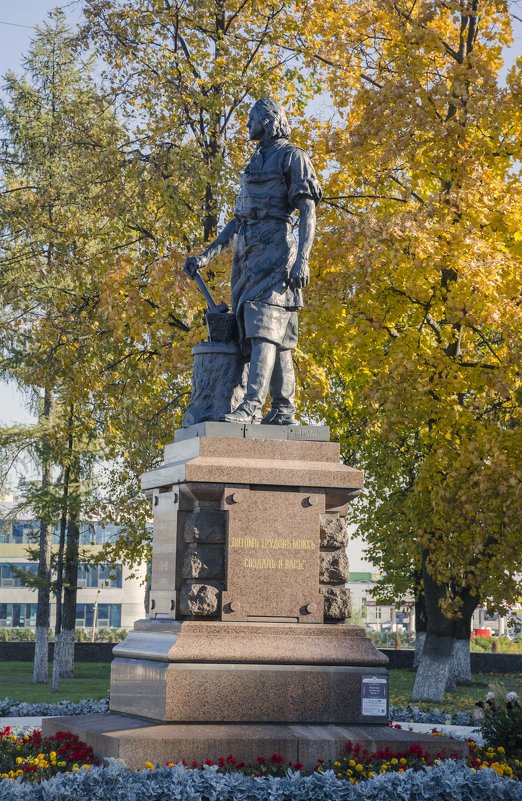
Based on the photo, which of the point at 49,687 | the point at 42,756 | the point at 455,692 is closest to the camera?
the point at 42,756

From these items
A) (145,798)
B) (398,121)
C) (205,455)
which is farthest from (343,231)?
(145,798)

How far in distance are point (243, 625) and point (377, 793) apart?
5.93 ft

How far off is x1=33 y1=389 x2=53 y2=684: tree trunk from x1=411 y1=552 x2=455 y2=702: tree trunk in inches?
425

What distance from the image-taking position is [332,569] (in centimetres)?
939

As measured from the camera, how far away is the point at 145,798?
24.0ft

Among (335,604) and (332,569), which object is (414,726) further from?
(332,569)

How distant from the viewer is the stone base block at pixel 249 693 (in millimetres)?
8641

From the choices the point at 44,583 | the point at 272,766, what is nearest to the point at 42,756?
the point at 272,766

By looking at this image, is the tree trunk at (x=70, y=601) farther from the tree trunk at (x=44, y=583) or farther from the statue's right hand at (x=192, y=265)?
the statue's right hand at (x=192, y=265)

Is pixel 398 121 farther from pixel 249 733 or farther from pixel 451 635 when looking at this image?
pixel 249 733

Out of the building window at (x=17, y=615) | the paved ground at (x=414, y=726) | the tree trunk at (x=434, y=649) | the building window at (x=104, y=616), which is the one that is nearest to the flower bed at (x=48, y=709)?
the paved ground at (x=414, y=726)

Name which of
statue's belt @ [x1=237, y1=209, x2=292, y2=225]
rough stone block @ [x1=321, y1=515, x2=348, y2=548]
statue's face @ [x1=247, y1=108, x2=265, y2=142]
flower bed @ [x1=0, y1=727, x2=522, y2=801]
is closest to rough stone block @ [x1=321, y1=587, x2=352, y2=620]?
rough stone block @ [x1=321, y1=515, x2=348, y2=548]

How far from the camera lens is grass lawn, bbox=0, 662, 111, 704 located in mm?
23625

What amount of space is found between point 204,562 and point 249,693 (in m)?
0.97
